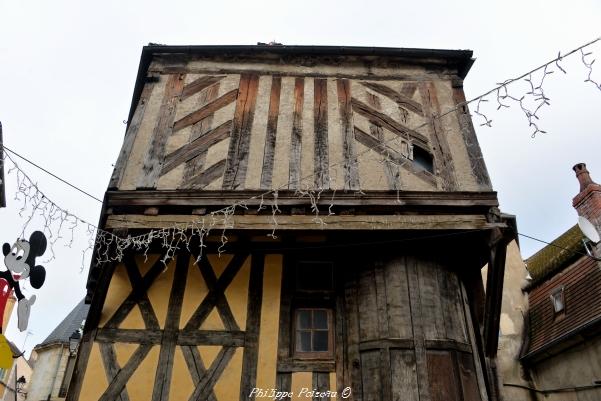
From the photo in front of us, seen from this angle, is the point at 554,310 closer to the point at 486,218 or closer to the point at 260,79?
the point at 486,218

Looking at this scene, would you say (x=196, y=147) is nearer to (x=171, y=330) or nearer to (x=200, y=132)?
(x=200, y=132)

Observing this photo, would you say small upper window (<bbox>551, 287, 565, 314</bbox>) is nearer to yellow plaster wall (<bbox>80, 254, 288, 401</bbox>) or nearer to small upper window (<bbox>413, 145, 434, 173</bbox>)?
small upper window (<bbox>413, 145, 434, 173</bbox>)

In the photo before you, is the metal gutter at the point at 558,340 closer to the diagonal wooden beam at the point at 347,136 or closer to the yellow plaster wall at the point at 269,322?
the diagonal wooden beam at the point at 347,136

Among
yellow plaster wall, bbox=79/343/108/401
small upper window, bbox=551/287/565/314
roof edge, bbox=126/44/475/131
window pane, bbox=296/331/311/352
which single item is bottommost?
yellow plaster wall, bbox=79/343/108/401

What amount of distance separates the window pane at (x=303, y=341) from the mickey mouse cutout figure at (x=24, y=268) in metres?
2.87

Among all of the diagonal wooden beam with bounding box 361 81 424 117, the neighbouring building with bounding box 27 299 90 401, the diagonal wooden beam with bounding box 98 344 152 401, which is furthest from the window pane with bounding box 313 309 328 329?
the neighbouring building with bounding box 27 299 90 401

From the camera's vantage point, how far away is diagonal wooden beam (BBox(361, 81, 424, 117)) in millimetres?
7516

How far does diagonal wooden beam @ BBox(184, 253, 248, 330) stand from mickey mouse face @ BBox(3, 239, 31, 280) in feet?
6.80


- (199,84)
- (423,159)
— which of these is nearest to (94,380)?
(199,84)

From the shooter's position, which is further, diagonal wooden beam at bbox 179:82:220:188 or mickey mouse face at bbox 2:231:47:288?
diagonal wooden beam at bbox 179:82:220:188

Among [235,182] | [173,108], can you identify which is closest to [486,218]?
[235,182]

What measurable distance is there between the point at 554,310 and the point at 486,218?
6.73 metres

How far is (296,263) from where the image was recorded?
246 inches

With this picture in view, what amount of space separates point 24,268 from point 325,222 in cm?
314
